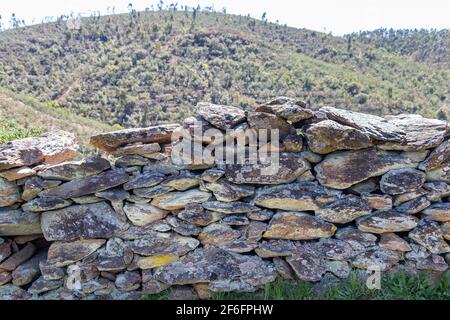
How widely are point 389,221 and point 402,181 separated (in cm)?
37

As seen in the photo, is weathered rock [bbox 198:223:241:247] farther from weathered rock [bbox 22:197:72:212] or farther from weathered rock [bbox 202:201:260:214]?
weathered rock [bbox 22:197:72:212]

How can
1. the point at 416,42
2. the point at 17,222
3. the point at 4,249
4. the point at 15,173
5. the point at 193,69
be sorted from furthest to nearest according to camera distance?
the point at 416,42
the point at 193,69
the point at 4,249
the point at 17,222
the point at 15,173

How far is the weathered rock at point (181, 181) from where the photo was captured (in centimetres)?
365

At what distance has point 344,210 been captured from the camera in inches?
143

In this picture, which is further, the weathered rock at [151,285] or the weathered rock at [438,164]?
the weathered rock at [151,285]

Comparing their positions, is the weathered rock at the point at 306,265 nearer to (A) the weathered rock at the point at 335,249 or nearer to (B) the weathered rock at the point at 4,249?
(A) the weathered rock at the point at 335,249

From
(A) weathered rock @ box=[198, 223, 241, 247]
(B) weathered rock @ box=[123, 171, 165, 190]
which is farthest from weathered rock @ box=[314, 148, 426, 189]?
(B) weathered rock @ box=[123, 171, 165, 190]

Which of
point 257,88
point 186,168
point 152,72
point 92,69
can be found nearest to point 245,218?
point 186,168

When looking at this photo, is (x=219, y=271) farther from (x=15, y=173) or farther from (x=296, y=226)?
(x=15, y=173)

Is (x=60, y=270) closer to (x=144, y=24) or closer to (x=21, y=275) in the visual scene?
(x=21, y=275)

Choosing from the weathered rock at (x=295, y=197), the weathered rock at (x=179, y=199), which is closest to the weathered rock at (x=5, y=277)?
the weathered rock at (x=179, y=199)

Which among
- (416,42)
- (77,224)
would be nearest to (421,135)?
(77,224)

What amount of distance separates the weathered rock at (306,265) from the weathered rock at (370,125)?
1189 mm

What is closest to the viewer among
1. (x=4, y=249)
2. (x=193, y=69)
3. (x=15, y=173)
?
(x=15, y=173)
